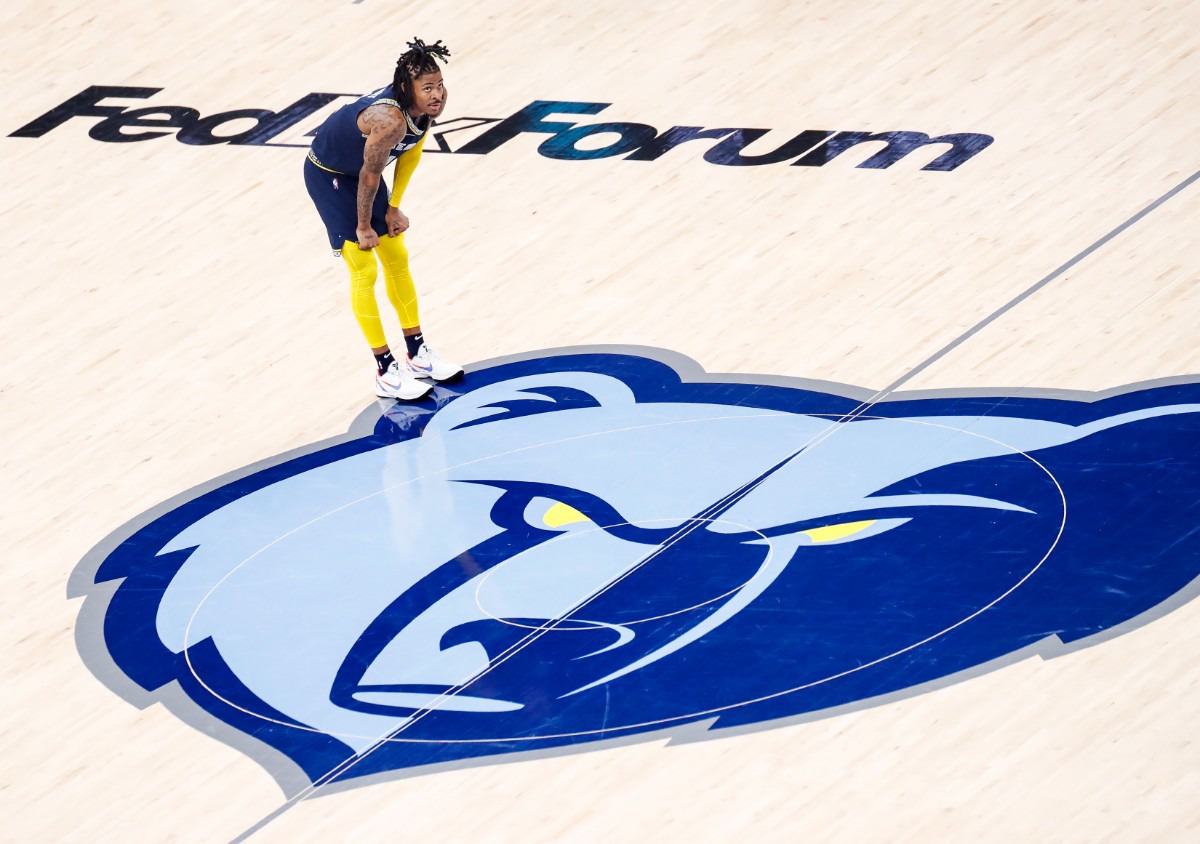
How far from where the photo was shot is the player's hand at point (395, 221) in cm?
745

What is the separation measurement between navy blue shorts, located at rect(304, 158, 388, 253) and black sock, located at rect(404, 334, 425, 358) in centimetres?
48

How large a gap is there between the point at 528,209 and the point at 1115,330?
10.5ft

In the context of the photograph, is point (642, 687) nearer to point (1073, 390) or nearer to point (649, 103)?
point (1073, 390)

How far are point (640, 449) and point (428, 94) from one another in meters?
1.59

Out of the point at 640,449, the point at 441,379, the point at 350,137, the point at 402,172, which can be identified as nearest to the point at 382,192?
the point at 402,172

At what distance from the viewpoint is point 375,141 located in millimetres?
6984

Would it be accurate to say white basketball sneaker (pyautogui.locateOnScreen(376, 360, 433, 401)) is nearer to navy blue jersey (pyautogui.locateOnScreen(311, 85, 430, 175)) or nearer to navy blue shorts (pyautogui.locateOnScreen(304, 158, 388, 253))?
navy blue shorts (pyautogui.locateOnScreen(304, 158, 388, 253))

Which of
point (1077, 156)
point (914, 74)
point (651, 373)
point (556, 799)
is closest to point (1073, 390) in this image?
point (651, 373)

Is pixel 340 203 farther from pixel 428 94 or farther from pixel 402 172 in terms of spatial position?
pixel 428 94

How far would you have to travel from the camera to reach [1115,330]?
23.9 feet

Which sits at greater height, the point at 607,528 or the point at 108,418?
the point at 108,418

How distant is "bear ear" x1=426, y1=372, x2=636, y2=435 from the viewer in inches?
293

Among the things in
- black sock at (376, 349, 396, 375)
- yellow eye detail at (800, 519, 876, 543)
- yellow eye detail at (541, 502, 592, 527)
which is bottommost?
yellow eye detail at (800, 519, 876, 543)

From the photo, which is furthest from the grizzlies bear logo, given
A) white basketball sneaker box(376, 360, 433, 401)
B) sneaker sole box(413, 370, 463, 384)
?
sneaker sole box(413, 370, 463, 384)
